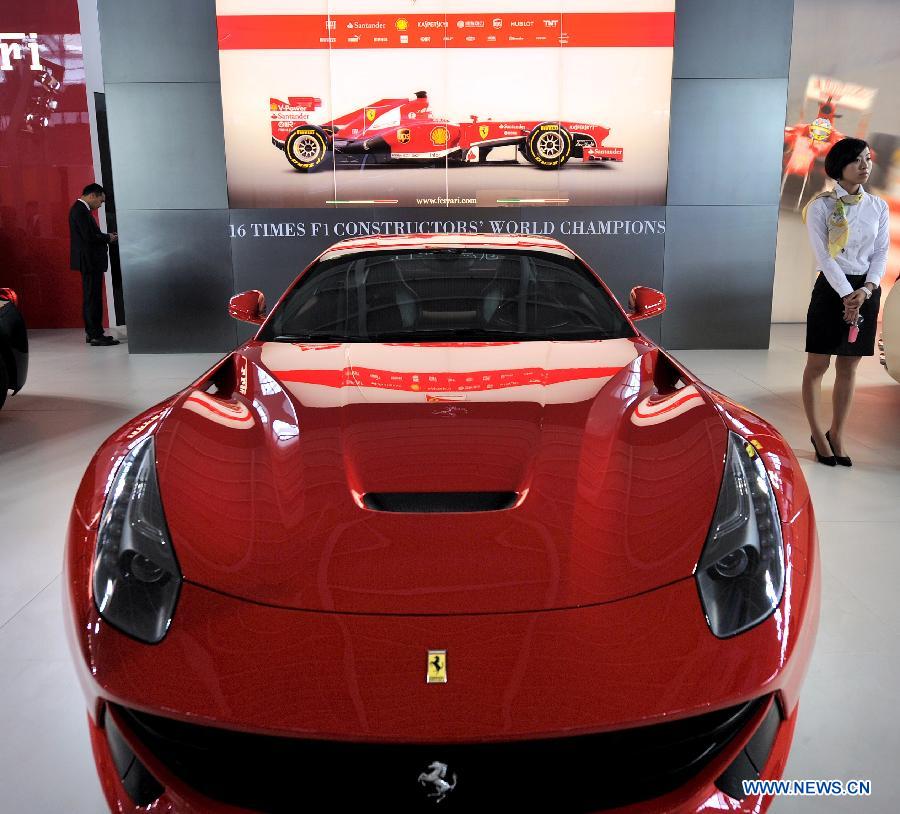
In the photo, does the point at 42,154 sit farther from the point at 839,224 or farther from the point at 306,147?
the point at 839,224

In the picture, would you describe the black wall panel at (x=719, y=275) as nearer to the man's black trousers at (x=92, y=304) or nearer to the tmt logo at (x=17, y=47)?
the man's black trousers at (x=92, y=304)

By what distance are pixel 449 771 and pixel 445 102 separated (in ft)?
20.8

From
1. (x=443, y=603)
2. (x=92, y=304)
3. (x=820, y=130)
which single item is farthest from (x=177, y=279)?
(x=820, y=130)

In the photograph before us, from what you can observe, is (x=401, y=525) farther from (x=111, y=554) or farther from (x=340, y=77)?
(x=340, y=77)

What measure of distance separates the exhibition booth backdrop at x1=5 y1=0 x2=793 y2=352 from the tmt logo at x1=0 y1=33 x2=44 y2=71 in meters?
2.48

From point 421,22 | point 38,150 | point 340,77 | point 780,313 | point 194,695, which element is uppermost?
point 421,22

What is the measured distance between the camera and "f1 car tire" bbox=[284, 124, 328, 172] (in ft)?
21.7

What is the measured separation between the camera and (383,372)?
1.93 metres

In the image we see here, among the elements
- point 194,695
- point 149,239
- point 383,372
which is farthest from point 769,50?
point 194,695

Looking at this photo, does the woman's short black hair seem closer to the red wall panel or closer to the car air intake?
the car air intake

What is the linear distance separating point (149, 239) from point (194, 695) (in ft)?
20.5

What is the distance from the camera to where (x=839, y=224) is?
347 cm

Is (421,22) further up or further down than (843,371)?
further up

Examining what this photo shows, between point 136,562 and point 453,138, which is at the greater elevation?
point 453,138
